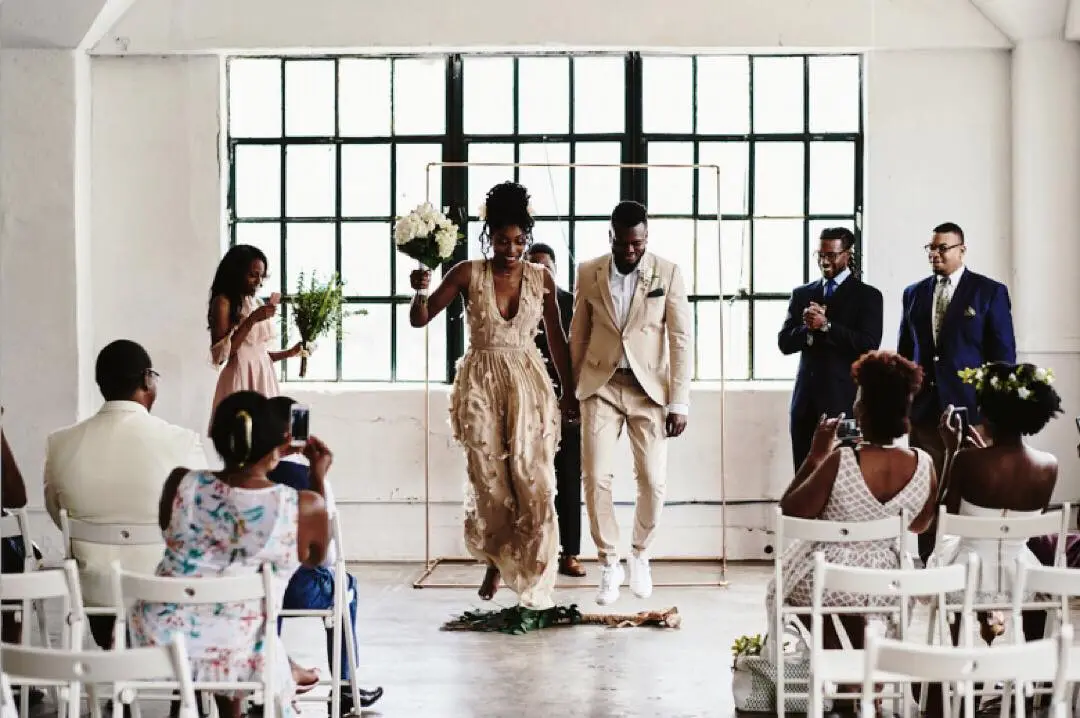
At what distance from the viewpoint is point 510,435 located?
254 inches

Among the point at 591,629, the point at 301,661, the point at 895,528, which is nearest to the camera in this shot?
the point at 895,528

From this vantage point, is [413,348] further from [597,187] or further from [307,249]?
[597,187]

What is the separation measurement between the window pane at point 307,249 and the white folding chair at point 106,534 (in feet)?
15.5

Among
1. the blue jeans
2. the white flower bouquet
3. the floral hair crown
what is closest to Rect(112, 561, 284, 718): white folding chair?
the blue jeans

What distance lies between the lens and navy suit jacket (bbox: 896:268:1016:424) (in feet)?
24.5

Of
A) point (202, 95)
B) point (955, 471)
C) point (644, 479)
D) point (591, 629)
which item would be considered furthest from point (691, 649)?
point (202, 95)

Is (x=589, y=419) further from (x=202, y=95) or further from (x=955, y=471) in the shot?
(x=202, y=95)

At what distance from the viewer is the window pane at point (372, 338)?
9148 millimetres

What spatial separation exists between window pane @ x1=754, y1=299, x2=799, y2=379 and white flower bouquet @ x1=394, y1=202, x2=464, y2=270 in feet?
9.74

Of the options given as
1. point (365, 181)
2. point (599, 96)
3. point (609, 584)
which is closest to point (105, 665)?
point (609, 584)

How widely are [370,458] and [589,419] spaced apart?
234cm

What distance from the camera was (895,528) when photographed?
458cm

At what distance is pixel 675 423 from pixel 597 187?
2.57 metres

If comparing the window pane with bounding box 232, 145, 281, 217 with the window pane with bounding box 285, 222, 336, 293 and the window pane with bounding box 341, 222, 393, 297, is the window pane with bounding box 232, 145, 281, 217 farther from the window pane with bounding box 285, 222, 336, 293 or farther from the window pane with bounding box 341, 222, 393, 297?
Result: the window pane with bounding box 341, 222, 393, 297
